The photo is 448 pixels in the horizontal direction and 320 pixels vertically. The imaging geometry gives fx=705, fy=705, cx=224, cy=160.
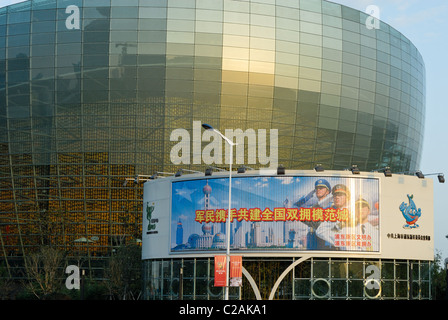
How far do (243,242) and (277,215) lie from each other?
2.72 metres

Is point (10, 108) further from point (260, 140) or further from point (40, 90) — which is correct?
point (260, 140)

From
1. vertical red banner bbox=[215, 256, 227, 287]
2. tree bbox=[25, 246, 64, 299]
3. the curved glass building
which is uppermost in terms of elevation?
the curved glass building

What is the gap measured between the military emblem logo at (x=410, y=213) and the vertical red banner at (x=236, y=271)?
11.3 meters

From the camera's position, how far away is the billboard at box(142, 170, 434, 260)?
142 ft

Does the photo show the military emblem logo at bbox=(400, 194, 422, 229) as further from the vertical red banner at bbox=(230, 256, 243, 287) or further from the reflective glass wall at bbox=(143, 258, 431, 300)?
the vertical red banner at bbox=(230, 256, 243, 287)

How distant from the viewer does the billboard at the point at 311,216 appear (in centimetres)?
4341

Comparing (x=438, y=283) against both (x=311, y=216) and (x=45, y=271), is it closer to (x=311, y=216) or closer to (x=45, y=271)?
(x=311, y=216)

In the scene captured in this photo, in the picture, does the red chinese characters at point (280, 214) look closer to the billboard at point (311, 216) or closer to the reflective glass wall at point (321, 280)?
the billboard at point (311, 216)

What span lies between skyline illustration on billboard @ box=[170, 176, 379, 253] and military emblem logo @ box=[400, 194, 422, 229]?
1911mm

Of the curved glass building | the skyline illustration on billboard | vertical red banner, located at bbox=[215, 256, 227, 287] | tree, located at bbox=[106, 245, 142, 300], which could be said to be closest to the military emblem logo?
the skyline illustration on billboard

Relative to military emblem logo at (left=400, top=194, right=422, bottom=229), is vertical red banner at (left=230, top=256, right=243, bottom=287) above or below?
below

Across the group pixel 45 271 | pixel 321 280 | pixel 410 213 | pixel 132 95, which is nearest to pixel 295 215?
pixel 321 280

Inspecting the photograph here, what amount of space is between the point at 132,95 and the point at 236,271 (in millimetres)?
30473
